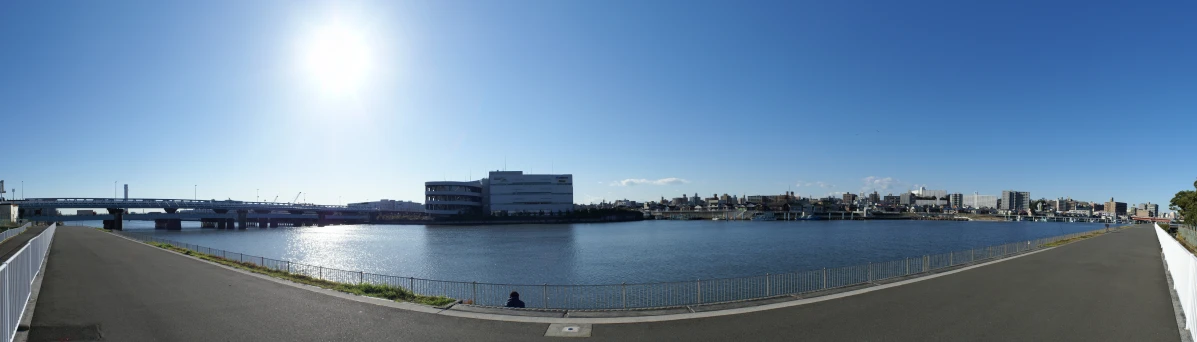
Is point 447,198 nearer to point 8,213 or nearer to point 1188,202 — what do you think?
point 8,213

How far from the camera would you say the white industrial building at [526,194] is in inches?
6309

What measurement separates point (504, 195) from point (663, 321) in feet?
499

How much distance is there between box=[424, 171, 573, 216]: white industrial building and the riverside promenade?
5456 inches

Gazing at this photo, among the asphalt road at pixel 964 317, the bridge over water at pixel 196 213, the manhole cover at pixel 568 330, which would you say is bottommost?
the bridge over water at pixel 196 213

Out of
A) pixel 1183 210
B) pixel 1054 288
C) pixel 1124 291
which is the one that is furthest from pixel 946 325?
pixel 1183 210

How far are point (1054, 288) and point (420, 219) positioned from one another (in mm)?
152336

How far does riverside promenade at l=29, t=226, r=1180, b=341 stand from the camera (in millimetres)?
11164

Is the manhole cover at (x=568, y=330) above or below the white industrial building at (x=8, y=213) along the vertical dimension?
above

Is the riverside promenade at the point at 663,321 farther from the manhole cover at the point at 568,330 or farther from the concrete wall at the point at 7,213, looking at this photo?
the concrete wall at the point at 7,213

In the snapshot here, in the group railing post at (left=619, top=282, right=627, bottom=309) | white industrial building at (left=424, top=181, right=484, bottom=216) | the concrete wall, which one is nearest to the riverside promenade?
railing post at (left=619, top=282, right=627, bottom=309)

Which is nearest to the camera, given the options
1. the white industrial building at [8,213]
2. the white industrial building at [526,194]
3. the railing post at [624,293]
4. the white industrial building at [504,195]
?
the railing post at [624,293]

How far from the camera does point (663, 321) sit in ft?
40.4

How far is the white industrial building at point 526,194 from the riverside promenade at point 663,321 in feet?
464

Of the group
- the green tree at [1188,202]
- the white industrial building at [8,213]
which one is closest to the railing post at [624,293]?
the green tree at [1188,202]
